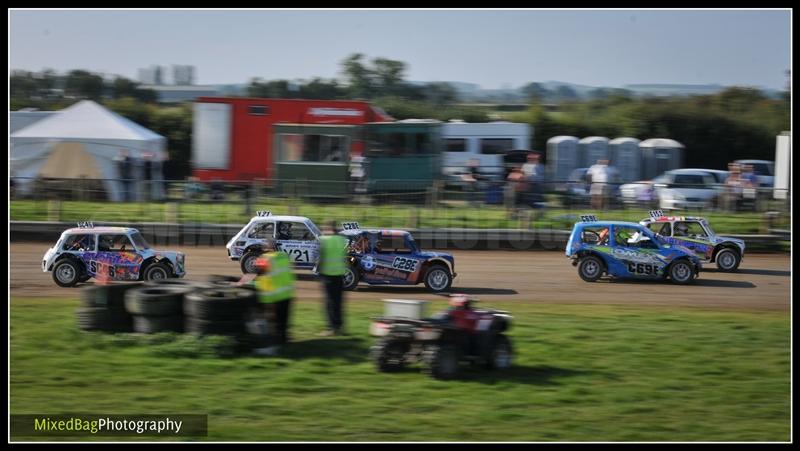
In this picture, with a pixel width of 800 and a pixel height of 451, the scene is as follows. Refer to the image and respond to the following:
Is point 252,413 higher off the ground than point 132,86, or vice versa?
point 132,86

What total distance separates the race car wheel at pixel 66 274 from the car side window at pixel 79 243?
0.83 feet

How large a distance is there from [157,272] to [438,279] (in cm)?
518

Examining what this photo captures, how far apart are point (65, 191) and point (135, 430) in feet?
55.3

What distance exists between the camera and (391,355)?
454 inches

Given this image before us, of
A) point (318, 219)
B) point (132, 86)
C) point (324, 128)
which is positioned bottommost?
point (318, 219)

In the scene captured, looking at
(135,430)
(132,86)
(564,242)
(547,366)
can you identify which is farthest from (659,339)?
(132,86)

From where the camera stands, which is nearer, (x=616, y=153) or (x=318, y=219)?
(x=318, y=219)

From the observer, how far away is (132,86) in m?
60.7

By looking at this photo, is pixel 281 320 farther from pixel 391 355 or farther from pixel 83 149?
pixel 83 149

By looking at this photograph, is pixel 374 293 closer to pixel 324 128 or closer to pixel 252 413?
pixel 252 413

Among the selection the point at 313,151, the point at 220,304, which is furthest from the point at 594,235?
the point at 313,151

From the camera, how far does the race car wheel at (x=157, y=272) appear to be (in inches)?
667

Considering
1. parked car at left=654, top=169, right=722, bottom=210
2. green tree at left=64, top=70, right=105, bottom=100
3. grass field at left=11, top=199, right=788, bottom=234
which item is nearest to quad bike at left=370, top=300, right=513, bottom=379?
grass field at left=11, top=199, right=788, bottom=234

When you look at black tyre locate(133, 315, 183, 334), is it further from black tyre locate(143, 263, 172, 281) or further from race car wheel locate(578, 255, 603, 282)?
race car wheel locate(578, 255, 603, 282)
